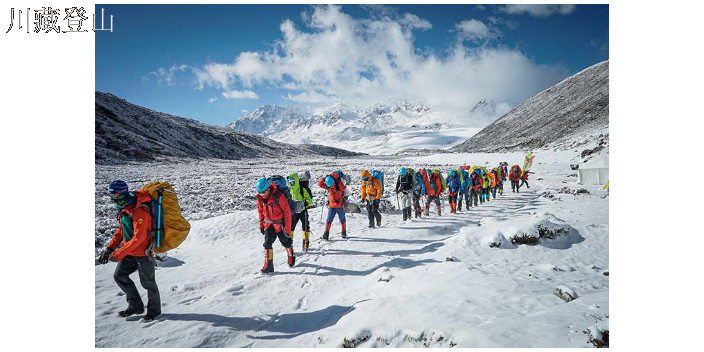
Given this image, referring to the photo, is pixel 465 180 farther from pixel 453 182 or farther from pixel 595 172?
pixel 595 172

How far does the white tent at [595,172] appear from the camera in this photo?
909 inches

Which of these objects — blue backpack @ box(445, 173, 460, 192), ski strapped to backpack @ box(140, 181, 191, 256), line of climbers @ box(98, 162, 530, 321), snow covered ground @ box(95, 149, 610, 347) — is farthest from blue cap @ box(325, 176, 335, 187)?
blue backpack @ box(445, 173, 460, 192)

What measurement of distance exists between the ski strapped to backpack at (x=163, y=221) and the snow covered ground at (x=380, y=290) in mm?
1294

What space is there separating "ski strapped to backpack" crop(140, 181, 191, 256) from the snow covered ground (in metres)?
1.29

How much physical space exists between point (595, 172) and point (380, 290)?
90.5ft

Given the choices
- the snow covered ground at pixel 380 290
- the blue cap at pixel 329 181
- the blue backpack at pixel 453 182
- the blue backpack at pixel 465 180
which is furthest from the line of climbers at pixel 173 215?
the blue backpack at pixel 465 180

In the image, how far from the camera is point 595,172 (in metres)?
24.0

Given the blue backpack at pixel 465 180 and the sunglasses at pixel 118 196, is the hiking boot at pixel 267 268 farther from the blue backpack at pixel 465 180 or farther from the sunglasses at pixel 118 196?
the blue backpack at pixel 465 180

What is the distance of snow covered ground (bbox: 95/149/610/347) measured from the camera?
3.58 m

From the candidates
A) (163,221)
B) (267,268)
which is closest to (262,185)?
(267,268)

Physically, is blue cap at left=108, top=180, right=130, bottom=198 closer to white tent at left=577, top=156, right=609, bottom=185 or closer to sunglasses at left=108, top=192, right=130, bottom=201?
sunglasses at left=108, top=192, right=130, bottom=201
